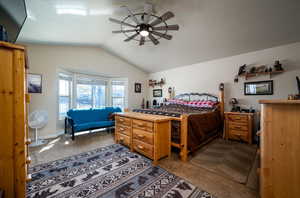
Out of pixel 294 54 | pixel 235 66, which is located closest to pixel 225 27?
pixel 235 66

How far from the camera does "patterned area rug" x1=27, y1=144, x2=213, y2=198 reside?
143 centimetres

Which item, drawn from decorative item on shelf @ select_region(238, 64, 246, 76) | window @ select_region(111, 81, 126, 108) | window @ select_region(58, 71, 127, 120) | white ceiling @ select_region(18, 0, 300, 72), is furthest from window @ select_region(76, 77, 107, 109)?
decorative item on shelf @ select_region(238, 64, 246, 76)

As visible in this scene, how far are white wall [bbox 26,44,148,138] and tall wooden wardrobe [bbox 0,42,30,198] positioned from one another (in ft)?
10.6

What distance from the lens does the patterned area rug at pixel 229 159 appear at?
1.82 metres

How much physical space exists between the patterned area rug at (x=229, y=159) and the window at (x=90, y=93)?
4.38 meters

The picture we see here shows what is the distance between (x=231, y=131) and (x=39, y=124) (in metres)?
5.12

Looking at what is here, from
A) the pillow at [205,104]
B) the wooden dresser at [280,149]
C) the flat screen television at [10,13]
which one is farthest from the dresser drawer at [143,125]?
the flat screen television at [10,13]

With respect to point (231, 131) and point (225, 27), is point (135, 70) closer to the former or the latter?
point (225, 27)

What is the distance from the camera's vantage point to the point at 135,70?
5.70m

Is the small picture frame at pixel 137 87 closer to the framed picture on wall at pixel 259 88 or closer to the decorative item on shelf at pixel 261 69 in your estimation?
the framed picture on wall at pixel 259 88

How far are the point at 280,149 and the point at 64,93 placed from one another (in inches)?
210

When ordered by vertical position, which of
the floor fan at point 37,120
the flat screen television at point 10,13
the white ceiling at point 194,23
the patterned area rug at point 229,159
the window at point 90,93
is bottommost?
the patterned area rug at point 229,159

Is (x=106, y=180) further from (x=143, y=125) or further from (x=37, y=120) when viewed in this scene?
(x=37, y=120)

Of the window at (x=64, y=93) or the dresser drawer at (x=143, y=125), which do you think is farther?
the window at (x=64, y=93)
